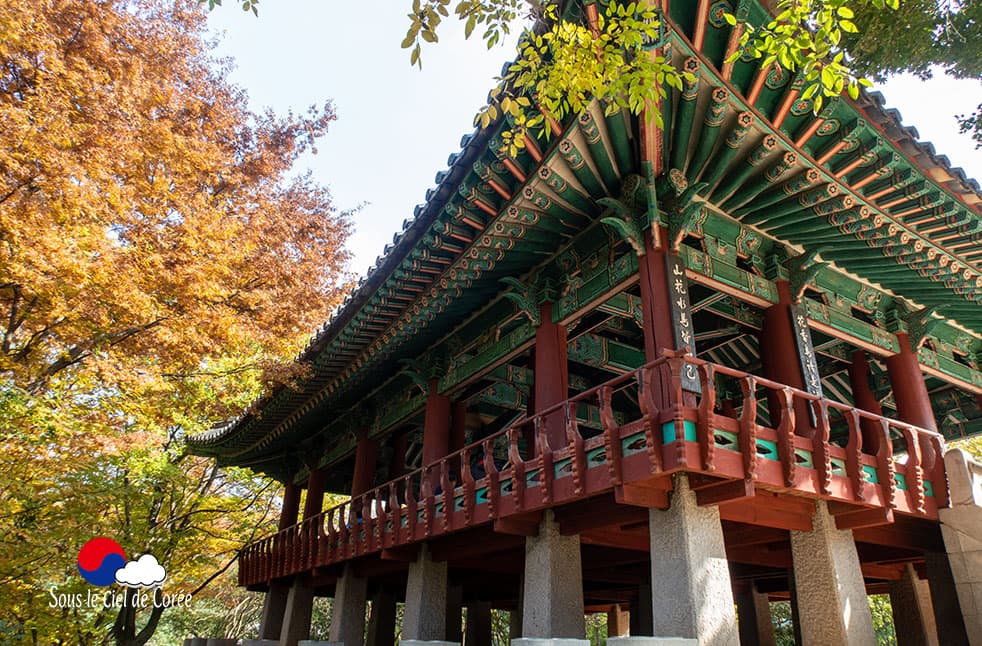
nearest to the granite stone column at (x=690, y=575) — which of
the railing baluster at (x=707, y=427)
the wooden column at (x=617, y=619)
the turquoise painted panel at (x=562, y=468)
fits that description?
the railing baluster at (x=707, y=427)

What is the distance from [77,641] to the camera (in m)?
17.6

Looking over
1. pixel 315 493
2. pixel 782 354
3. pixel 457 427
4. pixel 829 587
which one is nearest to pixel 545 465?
pixel 829 587

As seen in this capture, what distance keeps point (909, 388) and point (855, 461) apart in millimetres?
4116

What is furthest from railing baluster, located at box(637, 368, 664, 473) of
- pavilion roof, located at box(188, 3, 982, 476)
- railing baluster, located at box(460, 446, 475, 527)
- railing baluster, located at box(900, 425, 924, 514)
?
railing baluster, located at box(900, 425, 924, 514)

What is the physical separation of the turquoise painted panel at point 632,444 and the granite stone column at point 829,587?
2.38 m

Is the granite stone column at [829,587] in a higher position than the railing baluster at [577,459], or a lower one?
lower

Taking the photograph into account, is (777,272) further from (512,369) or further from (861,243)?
(512,369)

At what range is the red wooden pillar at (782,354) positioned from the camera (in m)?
7.88

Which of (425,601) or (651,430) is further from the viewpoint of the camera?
(425,601)

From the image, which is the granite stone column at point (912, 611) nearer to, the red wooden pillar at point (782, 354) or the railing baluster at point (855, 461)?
the red wooden pillar at point (782, 354)

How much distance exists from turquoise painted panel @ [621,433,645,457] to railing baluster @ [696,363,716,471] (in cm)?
57

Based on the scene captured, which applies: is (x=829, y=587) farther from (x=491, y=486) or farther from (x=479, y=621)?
(x=479, y=621)

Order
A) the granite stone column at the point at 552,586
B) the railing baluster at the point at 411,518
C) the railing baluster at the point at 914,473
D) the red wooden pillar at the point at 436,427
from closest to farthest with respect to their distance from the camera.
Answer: the granite stone column at the point at 552,586 → the railing baluster at the point at 914,473 → the railing baluster at the point at 411,518 → the red wooden pillar at the point at 436,427

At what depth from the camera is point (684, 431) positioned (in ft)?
18.7
